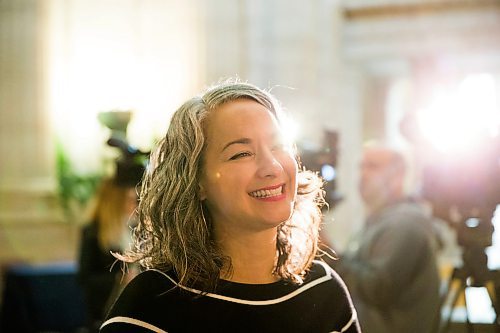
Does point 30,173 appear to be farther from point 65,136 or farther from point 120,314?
point 120,314

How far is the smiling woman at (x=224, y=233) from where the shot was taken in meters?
2.08

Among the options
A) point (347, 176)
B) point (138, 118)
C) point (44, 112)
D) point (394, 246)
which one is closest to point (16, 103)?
point (44, 112)

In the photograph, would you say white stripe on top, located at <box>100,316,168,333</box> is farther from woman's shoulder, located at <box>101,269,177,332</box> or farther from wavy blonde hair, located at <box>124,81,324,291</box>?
wavy blonde hair, located at <box>124,81,324,291</box>

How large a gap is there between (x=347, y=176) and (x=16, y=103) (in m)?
3.30

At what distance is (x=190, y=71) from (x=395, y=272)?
481 centimetres

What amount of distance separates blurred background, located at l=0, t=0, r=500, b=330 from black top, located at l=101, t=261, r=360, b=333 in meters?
5.33

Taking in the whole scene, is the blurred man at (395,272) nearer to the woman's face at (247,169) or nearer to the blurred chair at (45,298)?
the woman's face at (247,169)

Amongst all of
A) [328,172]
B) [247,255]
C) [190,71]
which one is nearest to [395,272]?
[328,172]

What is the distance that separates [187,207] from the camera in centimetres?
216

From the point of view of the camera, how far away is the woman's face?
2080 mm

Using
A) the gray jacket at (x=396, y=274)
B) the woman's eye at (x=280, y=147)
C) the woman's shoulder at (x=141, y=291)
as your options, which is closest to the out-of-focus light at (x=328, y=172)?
the gray jacket at (x=396, y=274)

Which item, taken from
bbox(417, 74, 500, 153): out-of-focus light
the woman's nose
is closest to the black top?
the woman's nose

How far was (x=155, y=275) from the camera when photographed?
2123mm

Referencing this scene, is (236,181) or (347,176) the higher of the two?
(236,181)
